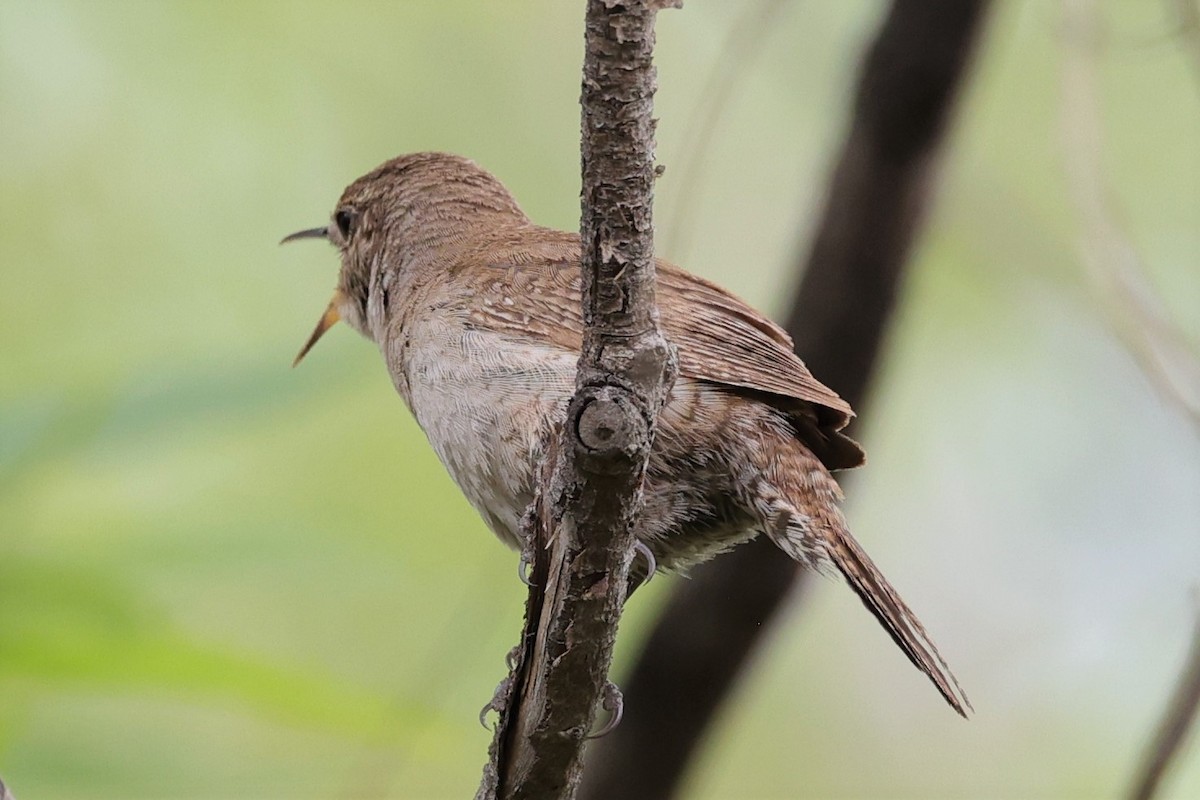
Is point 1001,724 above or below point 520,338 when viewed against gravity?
below

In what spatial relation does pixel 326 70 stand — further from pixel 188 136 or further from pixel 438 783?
pixel 438 783

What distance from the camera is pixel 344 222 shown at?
13.9 ft

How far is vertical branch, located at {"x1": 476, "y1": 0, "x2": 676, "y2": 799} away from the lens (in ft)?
5.53

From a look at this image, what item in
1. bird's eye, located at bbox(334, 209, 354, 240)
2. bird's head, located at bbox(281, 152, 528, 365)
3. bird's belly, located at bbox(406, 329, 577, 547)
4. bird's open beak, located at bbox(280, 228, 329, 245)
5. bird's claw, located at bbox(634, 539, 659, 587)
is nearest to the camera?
bird's claw, located at bbox(634, 539, 659, 587)

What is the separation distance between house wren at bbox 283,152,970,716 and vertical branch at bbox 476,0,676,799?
0.48 m

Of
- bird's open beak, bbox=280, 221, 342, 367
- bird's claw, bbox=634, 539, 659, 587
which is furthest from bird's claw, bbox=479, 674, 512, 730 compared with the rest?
bird's open beak, bbox=280, 221, 342, 367

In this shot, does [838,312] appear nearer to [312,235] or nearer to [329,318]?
[329,318]

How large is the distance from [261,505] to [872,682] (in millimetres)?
3123

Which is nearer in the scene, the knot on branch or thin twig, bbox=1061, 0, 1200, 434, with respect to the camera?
the knot on branch

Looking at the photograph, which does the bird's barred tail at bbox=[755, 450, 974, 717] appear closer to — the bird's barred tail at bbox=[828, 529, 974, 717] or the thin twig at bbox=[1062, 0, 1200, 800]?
the bird's barred tail at bbox=[828, 529, 974, 717]

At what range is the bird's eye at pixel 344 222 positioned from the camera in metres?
4.20

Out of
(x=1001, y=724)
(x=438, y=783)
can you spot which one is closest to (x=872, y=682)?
(x=1001, y=724)

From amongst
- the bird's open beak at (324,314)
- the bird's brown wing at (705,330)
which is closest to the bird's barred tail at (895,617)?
the bird's brown wing at (705,330)

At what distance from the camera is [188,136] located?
5.54 m
